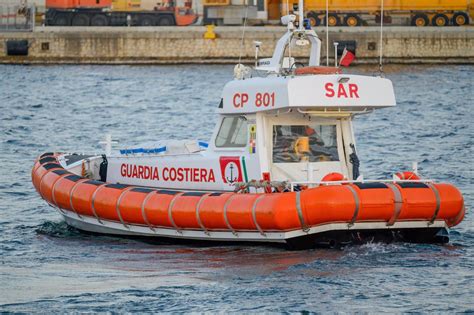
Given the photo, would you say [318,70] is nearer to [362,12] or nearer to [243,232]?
[243,232]

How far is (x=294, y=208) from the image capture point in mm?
20094

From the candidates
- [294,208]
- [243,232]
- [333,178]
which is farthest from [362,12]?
[294,208]

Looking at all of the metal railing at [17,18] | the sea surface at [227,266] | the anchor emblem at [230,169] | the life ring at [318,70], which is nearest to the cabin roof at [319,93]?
the life ring at [318,70]

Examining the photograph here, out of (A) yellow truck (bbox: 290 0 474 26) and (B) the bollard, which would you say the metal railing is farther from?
(A) yellow truck (bbox: 290 0 474 26)

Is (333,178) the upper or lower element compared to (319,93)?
lower

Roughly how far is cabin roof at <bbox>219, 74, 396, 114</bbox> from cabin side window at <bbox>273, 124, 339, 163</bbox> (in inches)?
24.1

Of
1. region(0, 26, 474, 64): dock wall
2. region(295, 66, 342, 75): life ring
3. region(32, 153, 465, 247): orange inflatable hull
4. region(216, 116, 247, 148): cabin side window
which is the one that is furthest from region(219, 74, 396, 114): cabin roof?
region(0, 26, 474, 64): dock wall

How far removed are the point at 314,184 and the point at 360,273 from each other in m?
2.16

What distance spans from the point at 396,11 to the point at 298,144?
52.9m

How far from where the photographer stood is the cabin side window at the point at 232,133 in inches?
876

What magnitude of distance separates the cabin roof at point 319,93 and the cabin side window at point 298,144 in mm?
612

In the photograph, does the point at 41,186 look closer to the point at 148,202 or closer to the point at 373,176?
the point at 148,202

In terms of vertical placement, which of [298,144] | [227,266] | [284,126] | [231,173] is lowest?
[227,266]

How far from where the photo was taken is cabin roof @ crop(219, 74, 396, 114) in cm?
2102
